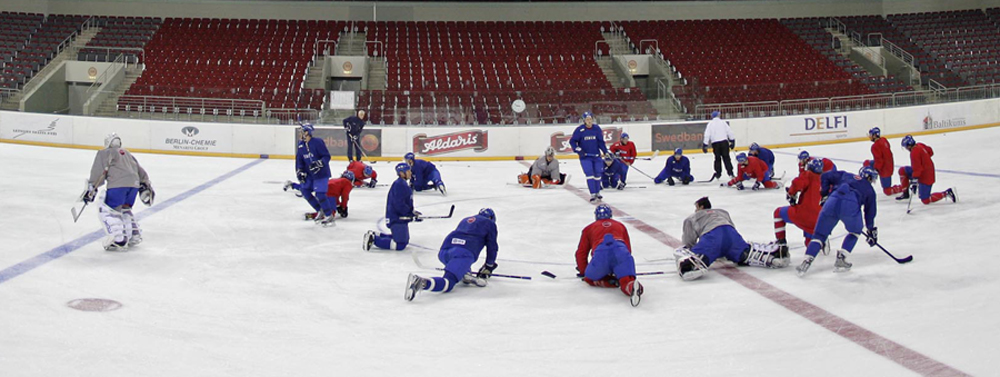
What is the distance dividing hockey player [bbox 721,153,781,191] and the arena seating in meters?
13.0

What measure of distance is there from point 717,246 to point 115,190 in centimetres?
653

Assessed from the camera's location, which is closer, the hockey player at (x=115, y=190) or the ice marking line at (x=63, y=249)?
the ice marking line at (x=63, y=249)

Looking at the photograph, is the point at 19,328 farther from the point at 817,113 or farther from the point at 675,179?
the point at 817,113

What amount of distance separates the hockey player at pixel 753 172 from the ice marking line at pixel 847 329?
24.7 ft

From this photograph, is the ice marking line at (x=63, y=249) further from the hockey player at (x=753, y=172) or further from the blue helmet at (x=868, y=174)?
the hockey player at (x=753, y=172)

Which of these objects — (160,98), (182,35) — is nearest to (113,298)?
(160,98)

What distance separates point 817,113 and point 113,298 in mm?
23905

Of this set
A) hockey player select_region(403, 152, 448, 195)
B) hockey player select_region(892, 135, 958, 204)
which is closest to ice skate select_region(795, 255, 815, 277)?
hockey player select_region(892, 135, 958, 204)

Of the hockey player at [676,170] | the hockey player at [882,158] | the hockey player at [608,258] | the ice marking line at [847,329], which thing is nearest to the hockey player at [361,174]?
the hockey player at [676,170]

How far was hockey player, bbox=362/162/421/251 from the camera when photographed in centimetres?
1003

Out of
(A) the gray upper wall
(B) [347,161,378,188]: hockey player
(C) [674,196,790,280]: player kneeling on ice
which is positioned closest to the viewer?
(C) [674,196,790,280]: player kneeling on ice

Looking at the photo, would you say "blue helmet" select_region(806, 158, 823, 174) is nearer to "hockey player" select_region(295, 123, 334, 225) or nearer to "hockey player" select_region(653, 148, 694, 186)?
"hockey player" select_region(295, 123, 334, 225)

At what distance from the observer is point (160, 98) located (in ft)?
84.0

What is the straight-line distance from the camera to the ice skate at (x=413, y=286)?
759cm
